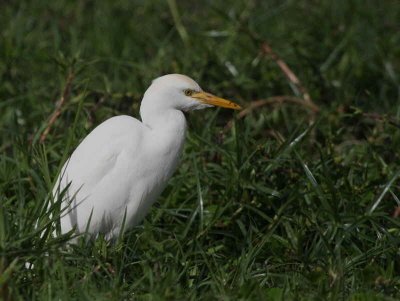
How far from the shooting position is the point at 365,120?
439 cm

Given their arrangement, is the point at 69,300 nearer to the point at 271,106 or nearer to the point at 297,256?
the point at 297,256

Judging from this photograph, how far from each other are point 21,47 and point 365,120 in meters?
→ 2.43

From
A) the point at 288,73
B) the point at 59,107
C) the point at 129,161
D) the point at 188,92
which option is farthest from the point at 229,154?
the point at 288,73

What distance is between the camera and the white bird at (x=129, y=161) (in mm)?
2994

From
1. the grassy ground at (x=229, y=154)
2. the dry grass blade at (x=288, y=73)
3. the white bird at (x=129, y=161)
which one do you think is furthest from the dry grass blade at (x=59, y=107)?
the dry grass blade at (x=288, y=73)

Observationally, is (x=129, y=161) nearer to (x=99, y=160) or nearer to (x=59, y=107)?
(x=99, y=160)

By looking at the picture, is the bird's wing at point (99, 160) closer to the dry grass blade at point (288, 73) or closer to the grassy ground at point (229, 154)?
the grassy ground at point (229, 154)

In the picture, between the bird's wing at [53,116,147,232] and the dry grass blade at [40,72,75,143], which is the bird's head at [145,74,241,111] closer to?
the bird's wing at [53,116,147,232]

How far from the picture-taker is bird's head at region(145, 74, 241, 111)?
3008mm

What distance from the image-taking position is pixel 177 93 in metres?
3.04

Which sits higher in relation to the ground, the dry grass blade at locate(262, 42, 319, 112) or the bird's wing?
the bird's wing

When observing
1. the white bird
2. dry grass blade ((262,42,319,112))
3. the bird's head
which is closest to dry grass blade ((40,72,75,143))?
the white bird

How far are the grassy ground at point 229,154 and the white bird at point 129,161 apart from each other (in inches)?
5.6

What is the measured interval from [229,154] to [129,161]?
701mm
